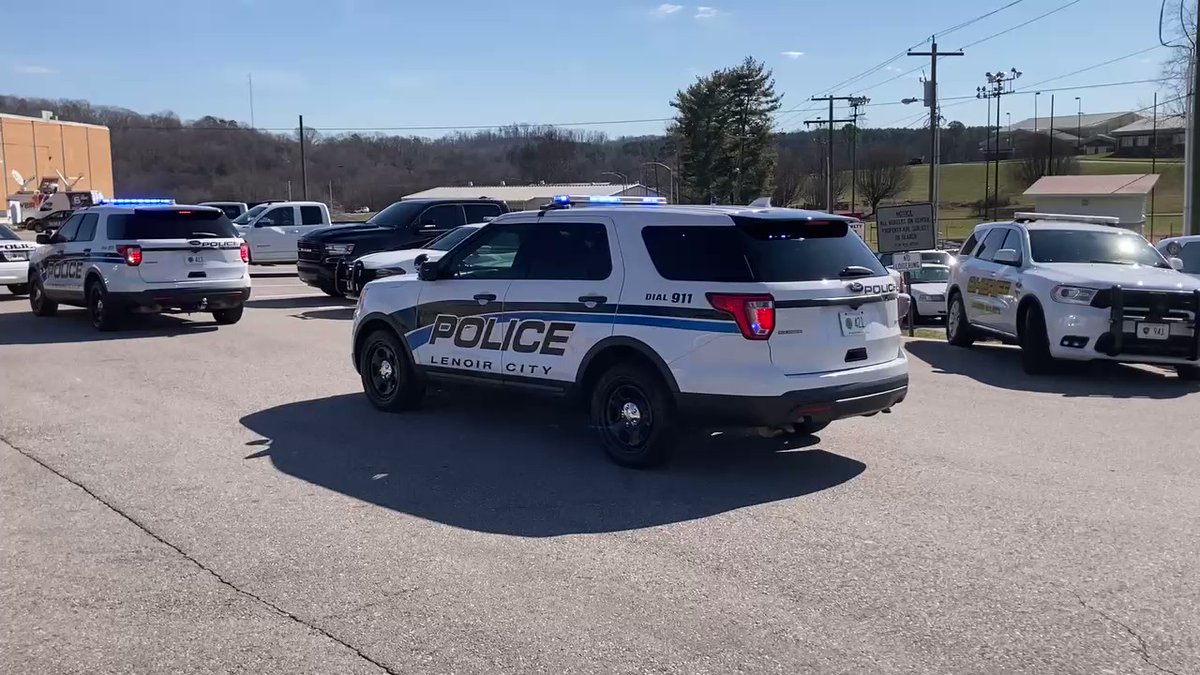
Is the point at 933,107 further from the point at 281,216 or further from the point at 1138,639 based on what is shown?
the point at 1138,639

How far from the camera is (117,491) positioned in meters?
7.04

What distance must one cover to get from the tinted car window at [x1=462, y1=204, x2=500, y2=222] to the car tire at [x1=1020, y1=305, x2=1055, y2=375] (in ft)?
40.0

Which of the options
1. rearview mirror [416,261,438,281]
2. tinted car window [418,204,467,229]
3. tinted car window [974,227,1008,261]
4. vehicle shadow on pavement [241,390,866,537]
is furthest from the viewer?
tinted car window [418,204,467,229]

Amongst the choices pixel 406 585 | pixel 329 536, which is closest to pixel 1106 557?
pixel 406 585

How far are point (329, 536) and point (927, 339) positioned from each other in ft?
42.6

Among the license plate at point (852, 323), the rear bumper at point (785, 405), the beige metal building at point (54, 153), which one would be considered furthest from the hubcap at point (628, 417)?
the beige metal building at point (54, 153)

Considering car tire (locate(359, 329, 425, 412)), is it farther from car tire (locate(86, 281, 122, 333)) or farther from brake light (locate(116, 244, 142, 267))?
car tire (locate(86, 281, 122, 333))

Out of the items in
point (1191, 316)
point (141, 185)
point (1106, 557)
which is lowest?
point (1106, 557)

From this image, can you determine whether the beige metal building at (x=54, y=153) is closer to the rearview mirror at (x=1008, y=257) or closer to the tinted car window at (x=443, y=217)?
the tinted car window at (x=443, y=217)

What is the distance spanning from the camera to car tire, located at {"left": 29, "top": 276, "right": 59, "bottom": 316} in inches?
686

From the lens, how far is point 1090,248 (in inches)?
527

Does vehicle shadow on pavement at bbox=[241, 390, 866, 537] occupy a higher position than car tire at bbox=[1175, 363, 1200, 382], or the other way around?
vehicle shadow on pavement at bbox=[241, 390, 866, 537]

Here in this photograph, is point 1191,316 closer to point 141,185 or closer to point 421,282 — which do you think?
point 421,282

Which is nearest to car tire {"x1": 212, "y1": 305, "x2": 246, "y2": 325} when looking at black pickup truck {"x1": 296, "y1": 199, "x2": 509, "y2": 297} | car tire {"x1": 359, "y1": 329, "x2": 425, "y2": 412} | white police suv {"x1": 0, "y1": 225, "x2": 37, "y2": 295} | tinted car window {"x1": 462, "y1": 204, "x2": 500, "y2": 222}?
black pickup truck {"x1": 296, "y1": 199, "x2": 509, "y2": 297}
